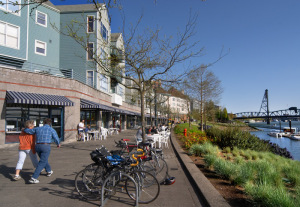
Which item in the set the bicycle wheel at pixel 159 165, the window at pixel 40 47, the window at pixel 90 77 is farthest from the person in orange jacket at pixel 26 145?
the window at pixel 40 47

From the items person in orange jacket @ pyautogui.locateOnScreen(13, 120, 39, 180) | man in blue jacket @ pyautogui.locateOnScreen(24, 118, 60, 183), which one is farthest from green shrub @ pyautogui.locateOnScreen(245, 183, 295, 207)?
person in orange jacket @ pyautogui.locateOnScreen(13, 120, 39, 180)

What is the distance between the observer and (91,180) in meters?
4.59

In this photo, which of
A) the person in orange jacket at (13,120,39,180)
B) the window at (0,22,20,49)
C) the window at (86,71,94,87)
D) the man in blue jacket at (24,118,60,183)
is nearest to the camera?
the man in blue jacket at (24,118,60,183)

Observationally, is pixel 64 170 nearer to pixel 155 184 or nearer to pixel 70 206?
pixel 70 206

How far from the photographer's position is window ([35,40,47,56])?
64.9ft

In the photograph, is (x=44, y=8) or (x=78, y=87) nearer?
(x=78, y=87)

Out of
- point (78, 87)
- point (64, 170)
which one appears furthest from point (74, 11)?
point (64, 170)

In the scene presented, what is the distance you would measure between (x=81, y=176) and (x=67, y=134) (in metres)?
11.3

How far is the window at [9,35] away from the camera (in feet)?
54.3

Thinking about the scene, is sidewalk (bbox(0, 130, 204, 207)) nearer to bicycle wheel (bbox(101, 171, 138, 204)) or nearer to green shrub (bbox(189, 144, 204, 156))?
bicycle wheel (bbox(101, 171, 138, 204))

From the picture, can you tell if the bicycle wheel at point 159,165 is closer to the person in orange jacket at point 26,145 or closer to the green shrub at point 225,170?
the green shrub at point 225,170

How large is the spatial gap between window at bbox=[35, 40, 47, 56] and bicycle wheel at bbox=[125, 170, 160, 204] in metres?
19.7

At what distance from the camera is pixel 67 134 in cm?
1487

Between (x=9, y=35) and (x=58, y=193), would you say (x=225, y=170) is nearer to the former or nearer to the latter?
(x=58, y=193)
